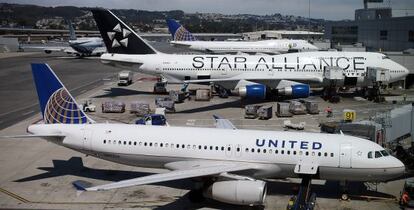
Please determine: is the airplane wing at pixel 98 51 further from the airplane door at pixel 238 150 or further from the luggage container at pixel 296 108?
the airplane door at pixel 238 150

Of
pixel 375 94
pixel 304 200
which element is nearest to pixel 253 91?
pixel 375 94

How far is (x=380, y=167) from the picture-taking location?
20.0 metres

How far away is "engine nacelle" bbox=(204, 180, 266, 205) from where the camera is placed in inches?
734

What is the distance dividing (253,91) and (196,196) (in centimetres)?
2431

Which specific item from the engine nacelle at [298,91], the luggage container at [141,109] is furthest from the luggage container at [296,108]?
the luggage container at [141,109]

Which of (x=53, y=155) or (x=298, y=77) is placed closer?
(x=53, y=155)

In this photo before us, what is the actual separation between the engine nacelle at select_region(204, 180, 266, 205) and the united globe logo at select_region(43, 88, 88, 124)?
30.2 feet

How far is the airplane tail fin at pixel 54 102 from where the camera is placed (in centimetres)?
→ 2339

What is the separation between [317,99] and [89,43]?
7673cm

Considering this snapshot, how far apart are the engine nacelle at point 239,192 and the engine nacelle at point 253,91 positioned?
25015 millimetres

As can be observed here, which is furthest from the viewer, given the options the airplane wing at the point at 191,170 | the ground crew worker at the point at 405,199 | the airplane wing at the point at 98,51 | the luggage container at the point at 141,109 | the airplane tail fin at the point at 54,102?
the airplane wing at the point at 98,51

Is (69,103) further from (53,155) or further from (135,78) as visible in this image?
(135,78)

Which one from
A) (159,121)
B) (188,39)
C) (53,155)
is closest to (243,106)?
(159,121)

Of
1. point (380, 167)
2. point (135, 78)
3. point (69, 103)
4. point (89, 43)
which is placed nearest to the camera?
point (380, 167)
